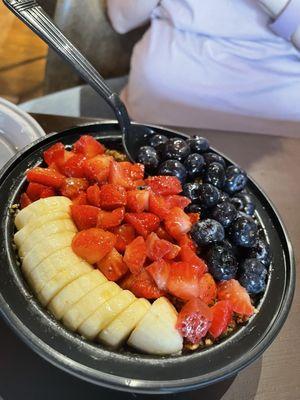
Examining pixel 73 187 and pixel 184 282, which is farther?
pixel 73 187

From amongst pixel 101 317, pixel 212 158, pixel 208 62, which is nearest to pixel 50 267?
pixel 101 317

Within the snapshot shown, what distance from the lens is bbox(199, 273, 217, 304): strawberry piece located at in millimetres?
912

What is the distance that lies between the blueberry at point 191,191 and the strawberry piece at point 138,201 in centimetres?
11

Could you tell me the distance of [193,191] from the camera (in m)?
1.05

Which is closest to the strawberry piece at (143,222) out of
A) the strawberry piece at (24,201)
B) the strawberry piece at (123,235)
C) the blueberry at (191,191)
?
the strawberry piece at (123,235)

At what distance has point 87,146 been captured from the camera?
1.09 m

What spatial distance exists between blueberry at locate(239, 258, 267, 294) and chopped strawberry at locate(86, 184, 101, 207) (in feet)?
1.08

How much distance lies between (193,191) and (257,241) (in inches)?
7.0

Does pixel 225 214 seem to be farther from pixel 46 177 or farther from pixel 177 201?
pixel 46 177

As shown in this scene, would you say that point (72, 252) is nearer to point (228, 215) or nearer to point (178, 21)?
point (228, 215)

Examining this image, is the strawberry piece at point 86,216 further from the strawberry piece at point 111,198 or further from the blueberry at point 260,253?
the blueberry at point 260,253

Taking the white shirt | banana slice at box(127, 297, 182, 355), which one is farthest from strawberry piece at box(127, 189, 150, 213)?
the white shirt

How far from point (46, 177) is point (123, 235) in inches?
8.6

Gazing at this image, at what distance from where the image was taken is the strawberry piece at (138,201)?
0.97m
